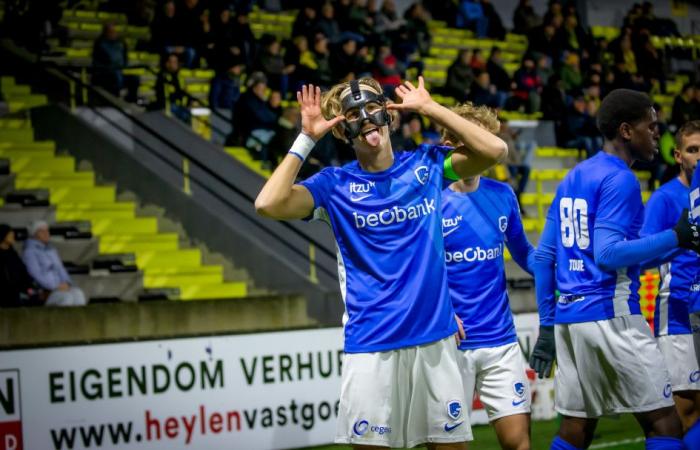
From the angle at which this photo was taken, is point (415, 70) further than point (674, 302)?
Yes

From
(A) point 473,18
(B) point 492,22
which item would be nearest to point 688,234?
(A) point 473,18

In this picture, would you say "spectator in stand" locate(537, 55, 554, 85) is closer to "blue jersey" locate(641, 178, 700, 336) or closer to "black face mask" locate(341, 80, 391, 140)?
"blue jersey" locate(641, 178, 700, 336)

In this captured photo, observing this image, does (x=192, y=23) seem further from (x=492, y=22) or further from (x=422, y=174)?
(x=422, y=174)

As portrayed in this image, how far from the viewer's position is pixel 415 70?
774 inches

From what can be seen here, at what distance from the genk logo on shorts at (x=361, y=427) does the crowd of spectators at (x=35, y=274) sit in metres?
7.27

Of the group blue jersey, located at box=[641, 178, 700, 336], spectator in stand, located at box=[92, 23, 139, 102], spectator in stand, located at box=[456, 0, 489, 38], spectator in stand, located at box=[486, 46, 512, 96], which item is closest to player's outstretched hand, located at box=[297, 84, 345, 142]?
blue jersey, located at box=[641, 178, 700, 336]

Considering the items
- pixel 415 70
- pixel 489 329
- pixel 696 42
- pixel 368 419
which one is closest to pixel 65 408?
pixel 489 329

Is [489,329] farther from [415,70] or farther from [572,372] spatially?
[415,70]

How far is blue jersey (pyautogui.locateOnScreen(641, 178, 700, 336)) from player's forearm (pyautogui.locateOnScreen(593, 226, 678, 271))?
1467 millimetres

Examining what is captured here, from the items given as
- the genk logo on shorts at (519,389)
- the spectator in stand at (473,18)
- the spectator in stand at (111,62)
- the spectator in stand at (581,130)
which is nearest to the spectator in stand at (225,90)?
the spectator in stand at (111,62)

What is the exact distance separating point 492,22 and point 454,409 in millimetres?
18374

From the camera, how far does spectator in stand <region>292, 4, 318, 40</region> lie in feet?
58.3

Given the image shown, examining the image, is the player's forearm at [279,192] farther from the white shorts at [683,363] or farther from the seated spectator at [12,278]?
the seated spectator at [12,278]

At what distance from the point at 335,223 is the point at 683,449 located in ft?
6.43
